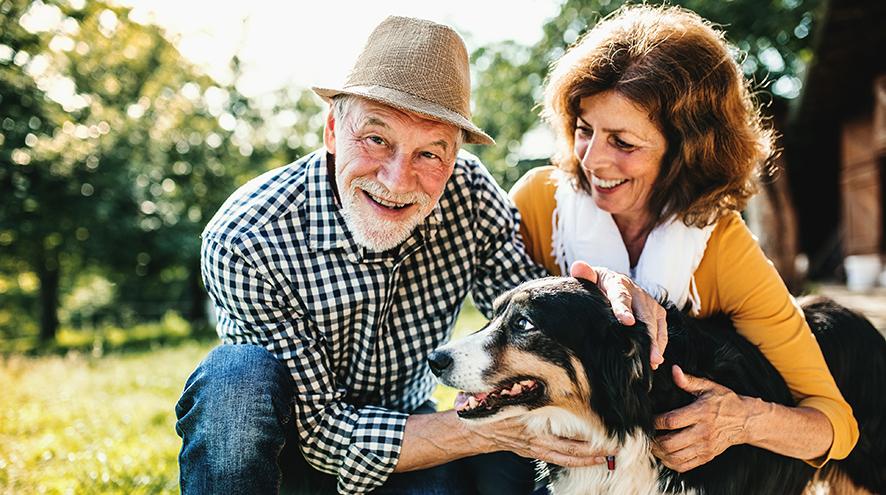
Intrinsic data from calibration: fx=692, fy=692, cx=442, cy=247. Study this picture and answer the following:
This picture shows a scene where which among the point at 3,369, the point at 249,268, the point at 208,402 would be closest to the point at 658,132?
the point at 249,268

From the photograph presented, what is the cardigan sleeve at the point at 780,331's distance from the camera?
8.41 ft

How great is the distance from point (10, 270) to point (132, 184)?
7.10 meters

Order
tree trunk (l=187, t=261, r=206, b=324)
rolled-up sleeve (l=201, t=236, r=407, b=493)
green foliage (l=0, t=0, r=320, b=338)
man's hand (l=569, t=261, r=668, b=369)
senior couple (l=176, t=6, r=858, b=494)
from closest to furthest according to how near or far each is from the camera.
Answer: man's hand (l=569, t=261, r=668, b=369)
senior couple (l=176, t=6, r=858, b=494)
rolled-up sleeve (l=201, t=236, r=407, b=493)
green foliage (l=0, t=0, r=320, b=338)
tree trunk (l=187, t=261, r=206, b=324)

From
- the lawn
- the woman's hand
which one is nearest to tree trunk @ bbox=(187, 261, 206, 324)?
the lawn

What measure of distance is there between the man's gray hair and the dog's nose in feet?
2.50

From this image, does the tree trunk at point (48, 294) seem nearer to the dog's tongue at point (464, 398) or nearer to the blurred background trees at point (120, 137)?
the blurred background trees at point (120, 137)

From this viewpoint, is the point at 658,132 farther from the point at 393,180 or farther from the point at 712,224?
the point at 393,180

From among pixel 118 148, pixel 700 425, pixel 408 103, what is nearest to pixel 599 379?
pixel 700 425

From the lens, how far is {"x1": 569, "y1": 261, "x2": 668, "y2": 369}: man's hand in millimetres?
2213

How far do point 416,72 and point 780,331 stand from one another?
1.65 metres

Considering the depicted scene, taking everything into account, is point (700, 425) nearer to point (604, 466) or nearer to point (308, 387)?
point (604, 466)

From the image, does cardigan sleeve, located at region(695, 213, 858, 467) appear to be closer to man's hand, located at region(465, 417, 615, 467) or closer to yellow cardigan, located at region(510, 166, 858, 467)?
yellow cardigan, located at region(510, 166, 858, 467)

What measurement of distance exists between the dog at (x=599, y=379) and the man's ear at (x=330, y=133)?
867 millimetres

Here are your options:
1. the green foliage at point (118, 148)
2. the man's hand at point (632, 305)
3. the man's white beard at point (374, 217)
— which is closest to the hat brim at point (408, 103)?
the man's white beard at point (374, 217)
